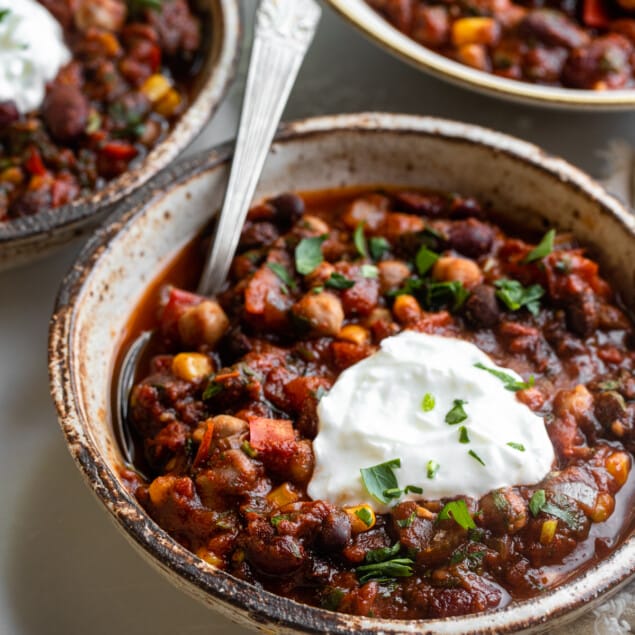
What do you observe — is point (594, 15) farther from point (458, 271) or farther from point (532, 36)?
point (458, 271)

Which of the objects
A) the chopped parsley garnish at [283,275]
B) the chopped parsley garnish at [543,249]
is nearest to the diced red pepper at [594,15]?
the chopped parsley garnish at [543,249]

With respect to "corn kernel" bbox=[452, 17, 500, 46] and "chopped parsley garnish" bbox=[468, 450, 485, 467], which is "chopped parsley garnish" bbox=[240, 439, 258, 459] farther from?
"corn kernel" bbox=[452, 17, 500, 46]

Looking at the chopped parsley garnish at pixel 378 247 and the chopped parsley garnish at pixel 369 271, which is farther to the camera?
the chopped parsley garnish at pixel 378 247

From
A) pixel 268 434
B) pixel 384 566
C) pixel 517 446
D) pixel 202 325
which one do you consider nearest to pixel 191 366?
pixel 202 325

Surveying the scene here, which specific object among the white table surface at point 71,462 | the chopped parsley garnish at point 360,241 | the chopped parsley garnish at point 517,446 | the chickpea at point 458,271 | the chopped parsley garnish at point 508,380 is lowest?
the white table surface at point 71,462

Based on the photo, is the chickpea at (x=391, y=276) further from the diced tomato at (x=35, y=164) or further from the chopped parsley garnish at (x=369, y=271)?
the diced tomato at (x=35, y=164)

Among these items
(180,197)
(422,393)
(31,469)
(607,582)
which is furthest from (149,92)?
(607,582)
